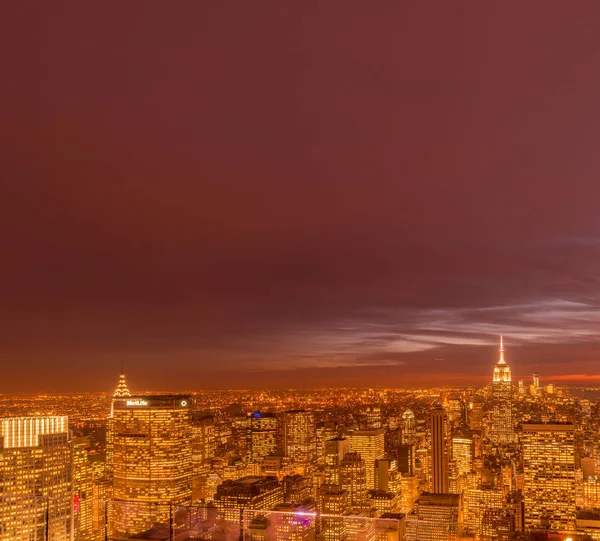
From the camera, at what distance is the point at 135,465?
2230 centimetres

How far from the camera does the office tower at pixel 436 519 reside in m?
18.0

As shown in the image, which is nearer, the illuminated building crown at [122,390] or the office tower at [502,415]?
the illuminated building crown at [122,390]

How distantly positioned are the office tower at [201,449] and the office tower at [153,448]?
0.27 m

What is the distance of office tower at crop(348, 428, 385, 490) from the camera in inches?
1044

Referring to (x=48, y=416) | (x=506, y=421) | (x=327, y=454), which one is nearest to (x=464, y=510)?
(x=327, y=454)

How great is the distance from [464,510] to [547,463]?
144 inches

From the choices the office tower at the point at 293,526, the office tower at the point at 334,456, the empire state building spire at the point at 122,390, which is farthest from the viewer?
the office tower at the point at 334,456

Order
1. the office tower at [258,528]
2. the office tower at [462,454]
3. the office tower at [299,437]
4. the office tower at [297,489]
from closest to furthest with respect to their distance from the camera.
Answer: the office tower at [258,528], the office tower at [297,489], the office tower at [299,437], the office tower at [462,454]

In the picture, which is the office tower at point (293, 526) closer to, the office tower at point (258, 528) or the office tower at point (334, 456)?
the office tower at point (258, 528)

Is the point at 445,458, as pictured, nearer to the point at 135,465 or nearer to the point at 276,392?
the point at 276,392

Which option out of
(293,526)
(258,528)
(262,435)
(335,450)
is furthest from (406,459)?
(258,528)

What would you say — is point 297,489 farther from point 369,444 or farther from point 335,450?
point 369,444

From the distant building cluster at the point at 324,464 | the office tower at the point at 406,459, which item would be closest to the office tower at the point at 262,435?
the distant building cluster at the point at 324,464

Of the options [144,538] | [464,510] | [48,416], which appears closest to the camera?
[144,538]
